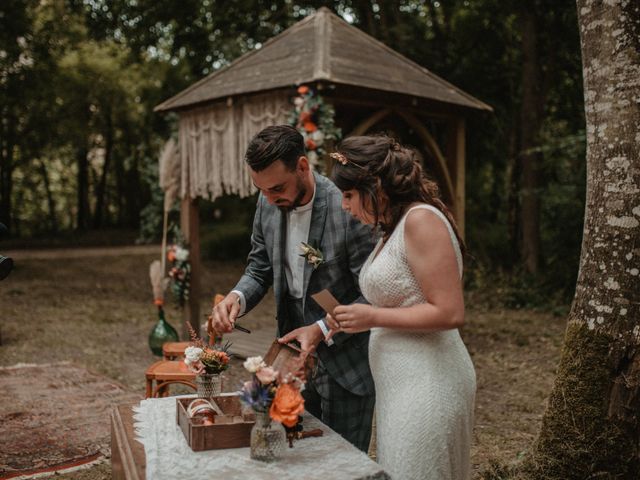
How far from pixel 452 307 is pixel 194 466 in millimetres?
971

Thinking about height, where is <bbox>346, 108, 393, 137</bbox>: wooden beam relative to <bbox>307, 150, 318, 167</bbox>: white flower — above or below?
above

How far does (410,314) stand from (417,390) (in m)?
0.28

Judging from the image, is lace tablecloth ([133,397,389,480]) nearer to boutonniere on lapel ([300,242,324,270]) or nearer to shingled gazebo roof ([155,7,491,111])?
boutonniere on lapel ([300,242,324,270])

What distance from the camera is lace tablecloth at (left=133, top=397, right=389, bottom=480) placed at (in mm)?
2080

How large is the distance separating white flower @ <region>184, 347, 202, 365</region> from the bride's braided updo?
3.00ft

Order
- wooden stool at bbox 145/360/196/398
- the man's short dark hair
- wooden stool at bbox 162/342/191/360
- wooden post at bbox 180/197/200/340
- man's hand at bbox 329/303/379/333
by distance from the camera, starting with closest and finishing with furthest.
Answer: man's hand at bbox 329/303/379/333, the man's short dark hair, wooden stool at bbox 145/360/196/398, wooden stool at bbox 162/342/191/360, wooden post at bbox 180/197/200/340

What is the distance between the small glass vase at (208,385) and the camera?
8.71 ft

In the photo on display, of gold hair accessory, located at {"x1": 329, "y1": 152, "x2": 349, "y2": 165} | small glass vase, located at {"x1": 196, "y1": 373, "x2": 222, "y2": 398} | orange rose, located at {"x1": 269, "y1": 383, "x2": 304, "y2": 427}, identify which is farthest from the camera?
small glass vase, located at {"x1": 196, "y1": 373, "x2": 222, "y2": 398}

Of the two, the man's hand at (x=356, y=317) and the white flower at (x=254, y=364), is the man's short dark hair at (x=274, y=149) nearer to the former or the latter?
the man's hand at (x=356, y=317)

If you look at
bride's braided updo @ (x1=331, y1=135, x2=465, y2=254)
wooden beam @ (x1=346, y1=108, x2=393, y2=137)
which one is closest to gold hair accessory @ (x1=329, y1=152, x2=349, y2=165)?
bride's braided updo @ (x1=331, y1=135, x2=465, y2=254)

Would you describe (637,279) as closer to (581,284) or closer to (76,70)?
(581,284)

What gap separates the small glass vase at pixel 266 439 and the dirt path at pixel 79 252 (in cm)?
1498

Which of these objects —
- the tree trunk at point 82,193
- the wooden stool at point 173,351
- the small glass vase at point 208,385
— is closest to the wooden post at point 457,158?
the wooden stool at point 173,351

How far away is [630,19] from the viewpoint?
132 inches
